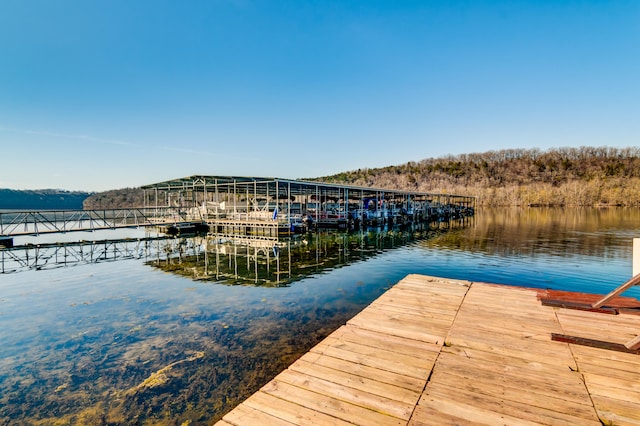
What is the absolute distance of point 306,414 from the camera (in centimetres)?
232

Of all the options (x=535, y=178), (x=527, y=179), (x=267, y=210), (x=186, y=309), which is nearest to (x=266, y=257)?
(x=186, y=309)

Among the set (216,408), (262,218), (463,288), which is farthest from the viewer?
(262,218)

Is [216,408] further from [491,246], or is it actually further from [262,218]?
[262,218]

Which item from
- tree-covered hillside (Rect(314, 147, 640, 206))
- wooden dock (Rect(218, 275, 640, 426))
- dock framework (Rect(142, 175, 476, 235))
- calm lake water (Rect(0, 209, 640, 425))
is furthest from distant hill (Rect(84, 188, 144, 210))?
wooden dock (Rect(218, 275, 640, 426))

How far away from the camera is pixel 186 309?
7352mm

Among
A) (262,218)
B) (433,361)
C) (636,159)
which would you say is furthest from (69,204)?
(636,159)

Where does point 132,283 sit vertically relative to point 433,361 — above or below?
below

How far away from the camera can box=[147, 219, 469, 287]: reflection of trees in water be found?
420 inches

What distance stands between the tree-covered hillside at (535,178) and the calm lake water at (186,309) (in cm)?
6544

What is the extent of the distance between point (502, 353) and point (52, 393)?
5.53 m

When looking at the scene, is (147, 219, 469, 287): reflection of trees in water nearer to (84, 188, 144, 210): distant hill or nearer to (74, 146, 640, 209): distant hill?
(84, 188, 144, 210): distant hill

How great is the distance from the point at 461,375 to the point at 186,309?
6333 millimetres

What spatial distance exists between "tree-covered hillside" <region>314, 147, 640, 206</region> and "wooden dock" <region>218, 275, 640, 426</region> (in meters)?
77.2

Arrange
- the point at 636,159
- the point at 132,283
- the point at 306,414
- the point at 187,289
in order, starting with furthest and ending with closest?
the point at 636,159 → the point at 132,283 → the point at 187,289 → the point at 306,414
